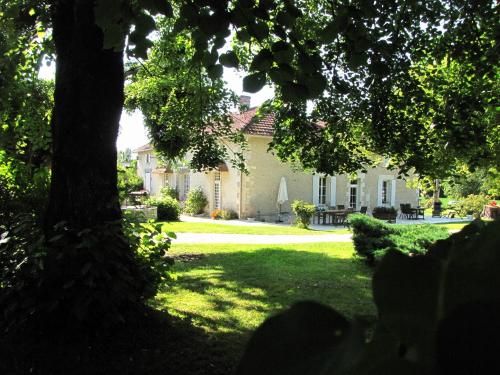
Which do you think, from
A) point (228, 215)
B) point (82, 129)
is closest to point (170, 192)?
point (228, 215)

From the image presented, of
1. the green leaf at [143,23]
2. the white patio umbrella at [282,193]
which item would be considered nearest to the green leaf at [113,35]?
the green leaf at [143,23]

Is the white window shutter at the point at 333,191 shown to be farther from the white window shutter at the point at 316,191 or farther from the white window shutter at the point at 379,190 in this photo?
the white window shutter at the point at 379,190

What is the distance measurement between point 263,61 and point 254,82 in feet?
0.47

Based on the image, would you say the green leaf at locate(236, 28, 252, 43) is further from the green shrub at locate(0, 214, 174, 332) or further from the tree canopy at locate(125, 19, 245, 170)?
the tree canopy at locate(125, 19, 245, 170)

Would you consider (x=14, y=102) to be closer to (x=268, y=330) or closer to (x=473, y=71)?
(x=473, y=71)

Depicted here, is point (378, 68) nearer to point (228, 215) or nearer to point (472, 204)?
point (228, 215)

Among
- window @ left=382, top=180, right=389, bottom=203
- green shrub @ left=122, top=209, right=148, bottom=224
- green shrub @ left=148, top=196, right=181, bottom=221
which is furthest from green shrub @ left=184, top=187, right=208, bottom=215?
green shrub @ left=122, top=209, right=148, bottom=224

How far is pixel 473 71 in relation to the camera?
6.64 metres

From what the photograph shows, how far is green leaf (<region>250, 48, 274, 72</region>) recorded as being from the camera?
271 centimetres

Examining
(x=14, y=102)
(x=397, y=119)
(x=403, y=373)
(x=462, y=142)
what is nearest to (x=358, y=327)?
(x=403, y=373)

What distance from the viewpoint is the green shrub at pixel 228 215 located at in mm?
25016

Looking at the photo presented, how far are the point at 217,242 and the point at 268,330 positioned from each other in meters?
14.6

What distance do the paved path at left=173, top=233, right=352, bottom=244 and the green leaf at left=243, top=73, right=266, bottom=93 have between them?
1224cm

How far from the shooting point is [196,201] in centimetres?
2784
